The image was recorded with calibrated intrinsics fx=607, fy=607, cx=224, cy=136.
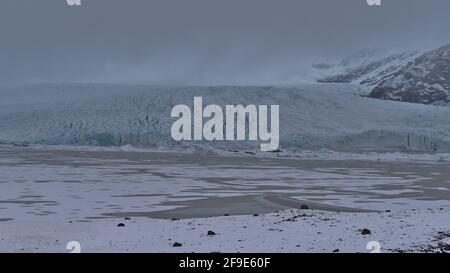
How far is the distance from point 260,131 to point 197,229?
4231 centimetres

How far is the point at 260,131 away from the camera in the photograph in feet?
170

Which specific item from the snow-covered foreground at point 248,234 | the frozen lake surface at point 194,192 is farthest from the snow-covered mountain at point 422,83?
the snow-covered foreground at point 248,234

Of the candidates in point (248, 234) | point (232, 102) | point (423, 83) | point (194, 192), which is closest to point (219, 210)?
point (194, 192)

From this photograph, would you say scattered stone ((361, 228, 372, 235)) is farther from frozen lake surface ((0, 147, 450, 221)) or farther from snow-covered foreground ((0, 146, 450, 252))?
frozen lake surface ((0, 147, 450, 221))

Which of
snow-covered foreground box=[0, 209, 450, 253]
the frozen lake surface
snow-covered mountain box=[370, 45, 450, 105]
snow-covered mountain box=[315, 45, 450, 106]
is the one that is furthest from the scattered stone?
snow-covered mountain box=[370, 45, 450, 105]

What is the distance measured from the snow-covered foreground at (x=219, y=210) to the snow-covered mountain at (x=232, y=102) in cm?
2502

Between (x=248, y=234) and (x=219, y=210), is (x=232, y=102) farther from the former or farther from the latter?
(x=248, y=234)

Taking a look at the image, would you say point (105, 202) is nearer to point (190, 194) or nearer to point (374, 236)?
point (190, 194)

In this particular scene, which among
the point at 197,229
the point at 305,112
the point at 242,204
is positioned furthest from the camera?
the point at 305,112

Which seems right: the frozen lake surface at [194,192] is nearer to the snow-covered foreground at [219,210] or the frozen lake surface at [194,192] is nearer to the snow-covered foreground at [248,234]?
the snow-covered foreground at [219,210]

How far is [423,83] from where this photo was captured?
8850 centimetres
